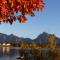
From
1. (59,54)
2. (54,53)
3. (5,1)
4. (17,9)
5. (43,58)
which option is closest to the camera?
(5,1)

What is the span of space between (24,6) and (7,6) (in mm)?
408

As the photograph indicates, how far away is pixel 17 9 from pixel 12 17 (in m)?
0.53

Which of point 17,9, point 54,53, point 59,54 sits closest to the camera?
point 17,9

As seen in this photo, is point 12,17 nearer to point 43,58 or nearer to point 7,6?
point 7,6

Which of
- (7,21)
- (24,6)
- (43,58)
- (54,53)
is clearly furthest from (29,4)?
(43,58)

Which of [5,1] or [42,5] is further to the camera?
[42,5]

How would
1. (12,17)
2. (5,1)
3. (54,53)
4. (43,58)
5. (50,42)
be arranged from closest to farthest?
1. (5,1)
2. (12,17)
3. (54,53)
4. (43,58)
5. (50,42)

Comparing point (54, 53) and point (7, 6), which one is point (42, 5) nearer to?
point (7, 6)

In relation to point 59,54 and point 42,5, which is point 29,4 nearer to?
point 42,5

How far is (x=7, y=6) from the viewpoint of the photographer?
6.11 metres

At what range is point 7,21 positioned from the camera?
22.9 feet

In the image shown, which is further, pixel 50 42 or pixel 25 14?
pixel 50 42

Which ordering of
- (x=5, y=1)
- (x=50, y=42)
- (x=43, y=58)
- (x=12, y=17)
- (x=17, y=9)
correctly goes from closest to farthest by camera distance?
(x=5, y=1) → (x=17, y=9) → (x=12, y=17) → (x=43, y=58) → (x=50, y=42)

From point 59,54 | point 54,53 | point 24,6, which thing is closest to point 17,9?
point 24,6
